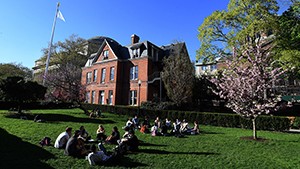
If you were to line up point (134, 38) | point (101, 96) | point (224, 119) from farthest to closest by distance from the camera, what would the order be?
point (134, 38)
point (101, 96)
point (224, 119)

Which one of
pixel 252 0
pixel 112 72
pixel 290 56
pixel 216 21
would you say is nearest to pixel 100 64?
pixel 112 72

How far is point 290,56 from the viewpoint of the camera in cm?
1688

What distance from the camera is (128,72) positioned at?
1315 inches

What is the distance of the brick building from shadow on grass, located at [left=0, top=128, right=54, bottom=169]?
2013 cm

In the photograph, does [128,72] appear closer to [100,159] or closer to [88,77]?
[88,77]

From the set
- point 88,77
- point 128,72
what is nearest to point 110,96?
point 128,72

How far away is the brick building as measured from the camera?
30.9 metres

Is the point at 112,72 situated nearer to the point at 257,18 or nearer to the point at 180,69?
the point at 180,69

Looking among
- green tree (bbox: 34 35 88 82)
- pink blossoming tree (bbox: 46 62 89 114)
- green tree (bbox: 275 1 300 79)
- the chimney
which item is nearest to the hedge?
green tree (bbox: 275 1 300 79)

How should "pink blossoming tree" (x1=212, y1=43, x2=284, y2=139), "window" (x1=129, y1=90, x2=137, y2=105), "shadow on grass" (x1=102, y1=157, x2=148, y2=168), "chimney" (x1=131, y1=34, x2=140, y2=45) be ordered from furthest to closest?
"chimney" (x1=131, y1=34, x2=140, y2=45)
"window" (x1=129, y1=90, x2=137, y2=105)
"pink blossoming tree" (x1=212, y1=43, x2=284, y2=139)
"shadow on grass" (x1=102, y1=157, x2=148, y2=168)

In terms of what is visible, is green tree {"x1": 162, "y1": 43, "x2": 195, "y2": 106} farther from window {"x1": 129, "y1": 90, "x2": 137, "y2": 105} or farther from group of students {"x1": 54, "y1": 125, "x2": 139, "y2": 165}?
group of students {"x1": 54, "y1": 125, "x2": 139, "y2": 165}

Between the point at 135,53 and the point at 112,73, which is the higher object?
the point at 135,53

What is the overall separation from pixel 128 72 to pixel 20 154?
25.9 meters

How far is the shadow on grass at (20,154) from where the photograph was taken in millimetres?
6787
